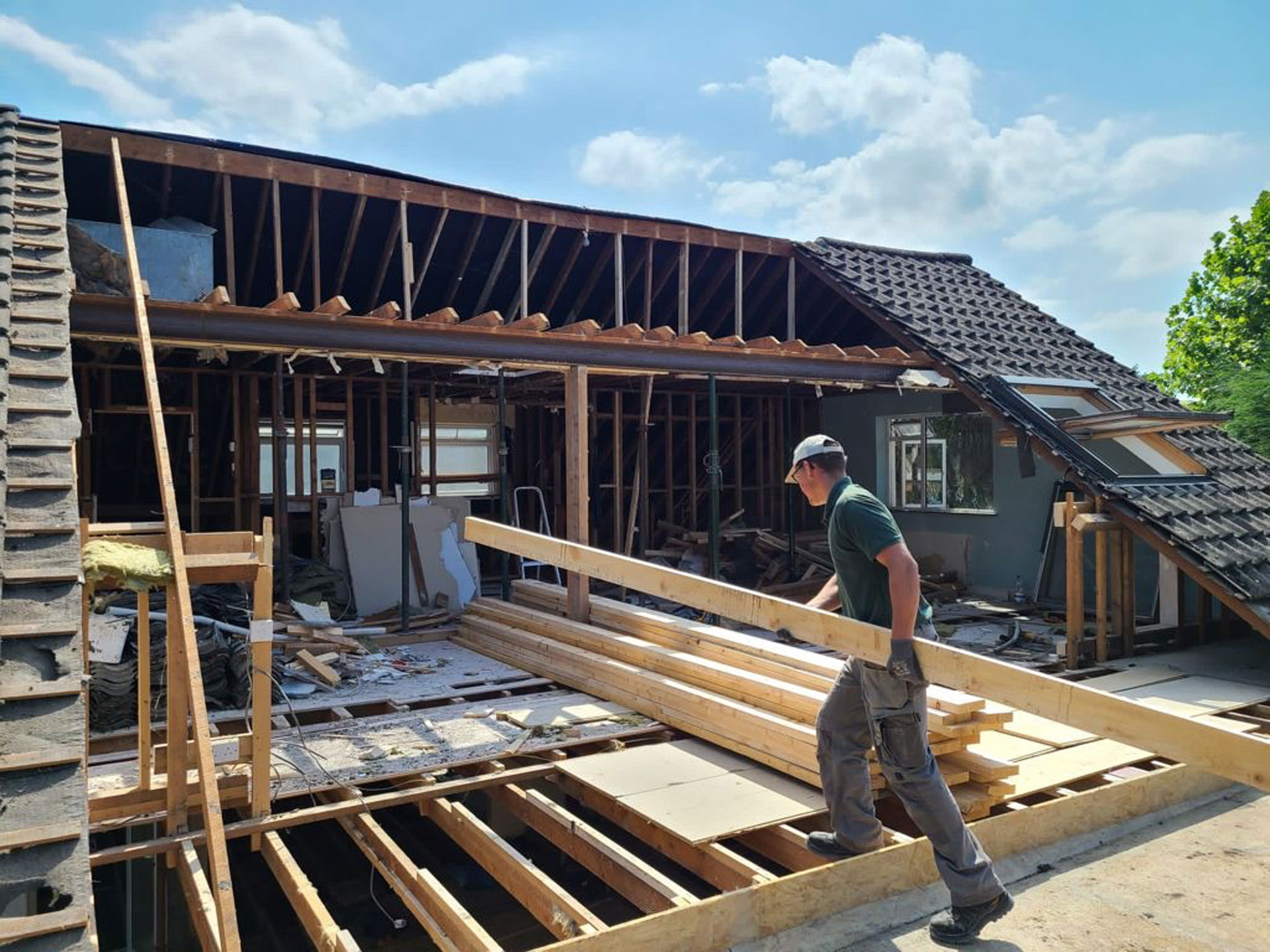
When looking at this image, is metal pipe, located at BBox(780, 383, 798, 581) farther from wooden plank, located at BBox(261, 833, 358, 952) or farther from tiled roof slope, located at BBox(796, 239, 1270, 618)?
wooden plank, located at BBox(261, 833, 358, 952)

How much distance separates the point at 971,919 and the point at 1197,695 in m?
4.41

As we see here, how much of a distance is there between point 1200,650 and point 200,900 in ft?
28.6

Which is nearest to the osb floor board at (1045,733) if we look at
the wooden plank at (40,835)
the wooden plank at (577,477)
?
the wooden plank at (577,477)

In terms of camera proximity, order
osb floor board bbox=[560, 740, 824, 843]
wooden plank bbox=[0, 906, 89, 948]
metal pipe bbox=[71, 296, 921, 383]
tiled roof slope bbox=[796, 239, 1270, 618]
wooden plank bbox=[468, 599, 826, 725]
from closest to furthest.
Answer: wooden plank bbox=[0, 906, 89, 948]
osb floor board bbox=[560, 740, 824, 843]
wooden plank bbox=[468, 599, 826, 725]
metal pipe bbox=[71, 296, 921, 383]
tiled roof slope bbox=[796, 239, 1270, 618]

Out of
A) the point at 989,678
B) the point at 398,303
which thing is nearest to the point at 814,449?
the point at 989,678

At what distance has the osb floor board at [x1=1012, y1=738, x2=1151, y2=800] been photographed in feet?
17.1

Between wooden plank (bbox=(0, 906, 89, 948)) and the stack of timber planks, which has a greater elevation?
wooden plank (bbox=(0, 906, 89, 948))

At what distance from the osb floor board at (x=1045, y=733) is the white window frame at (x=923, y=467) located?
6.48 m

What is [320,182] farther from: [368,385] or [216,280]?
[368,385]

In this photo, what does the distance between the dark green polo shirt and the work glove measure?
25 cm

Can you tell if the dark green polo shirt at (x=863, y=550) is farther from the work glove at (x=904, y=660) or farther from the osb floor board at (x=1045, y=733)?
the osb floor board at (x=1045, y=733)

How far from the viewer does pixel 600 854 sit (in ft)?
14.6

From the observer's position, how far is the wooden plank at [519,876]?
12.4ft

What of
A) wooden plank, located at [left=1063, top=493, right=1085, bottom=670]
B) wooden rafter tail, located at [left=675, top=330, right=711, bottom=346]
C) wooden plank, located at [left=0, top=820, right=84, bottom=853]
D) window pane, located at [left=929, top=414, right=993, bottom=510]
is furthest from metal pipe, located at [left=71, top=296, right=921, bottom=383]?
wooden plank, located at [left=0, top=820, right=84, bottom=853]
